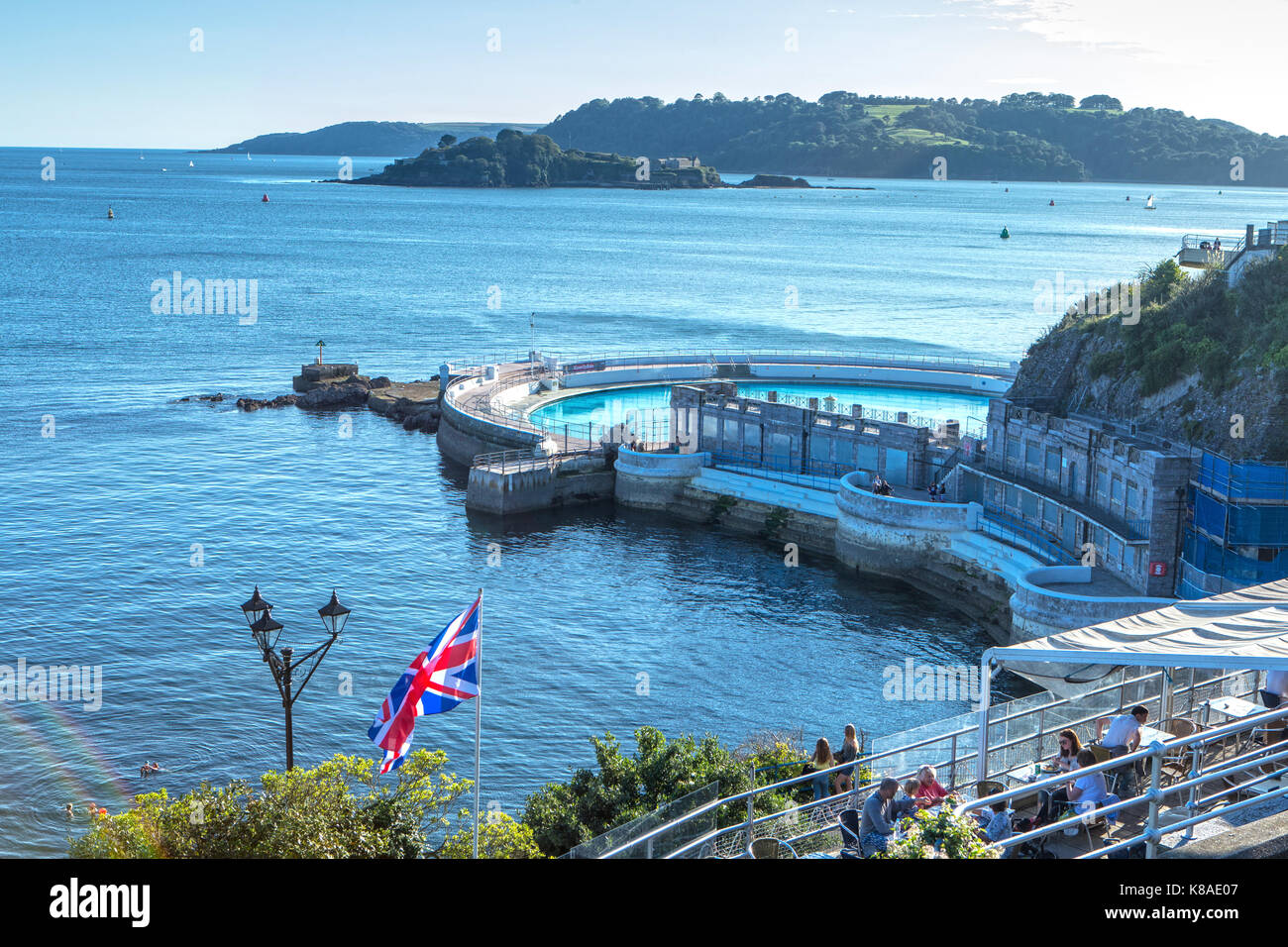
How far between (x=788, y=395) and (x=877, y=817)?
183 ft

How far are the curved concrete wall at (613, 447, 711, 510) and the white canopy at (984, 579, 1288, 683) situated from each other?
135ft

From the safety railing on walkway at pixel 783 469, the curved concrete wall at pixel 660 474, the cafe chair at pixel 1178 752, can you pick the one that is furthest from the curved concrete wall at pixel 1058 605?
the cafe chair at pixel 1178 752

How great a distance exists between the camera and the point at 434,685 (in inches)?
685

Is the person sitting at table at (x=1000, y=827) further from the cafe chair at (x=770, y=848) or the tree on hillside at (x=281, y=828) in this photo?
the tree on hillside at (x=281, y=828)

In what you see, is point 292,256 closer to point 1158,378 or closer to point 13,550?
point 13,550

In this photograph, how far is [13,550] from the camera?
48.6 m

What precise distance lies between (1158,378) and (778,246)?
161223 millimetres

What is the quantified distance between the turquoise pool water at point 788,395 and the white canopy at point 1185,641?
50199 mm

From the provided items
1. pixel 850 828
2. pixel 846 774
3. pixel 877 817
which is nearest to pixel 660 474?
pixel 846 774

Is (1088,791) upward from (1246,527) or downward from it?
upward

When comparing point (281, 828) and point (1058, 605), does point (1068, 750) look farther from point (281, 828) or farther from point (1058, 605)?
point (1058, 605)

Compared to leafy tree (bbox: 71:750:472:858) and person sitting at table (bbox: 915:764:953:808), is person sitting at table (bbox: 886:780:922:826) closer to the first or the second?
person sitting at table (bbox: 915:764:953:808)

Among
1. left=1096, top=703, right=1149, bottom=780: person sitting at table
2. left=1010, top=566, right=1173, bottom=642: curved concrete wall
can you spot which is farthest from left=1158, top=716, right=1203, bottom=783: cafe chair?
left=1010, top=566, right=1173, bottom=642: curved concrete wall

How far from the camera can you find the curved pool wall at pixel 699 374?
68.9 m
